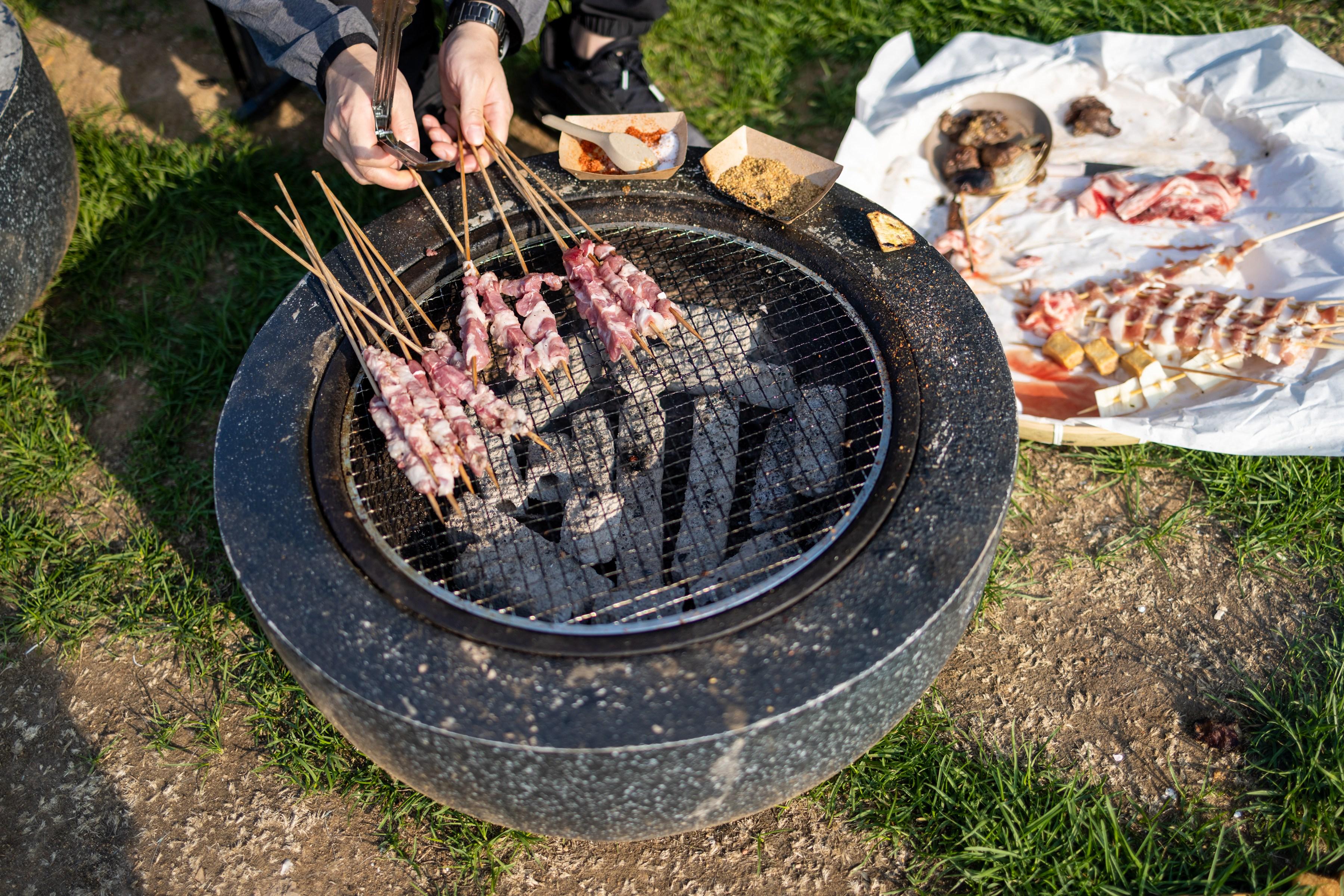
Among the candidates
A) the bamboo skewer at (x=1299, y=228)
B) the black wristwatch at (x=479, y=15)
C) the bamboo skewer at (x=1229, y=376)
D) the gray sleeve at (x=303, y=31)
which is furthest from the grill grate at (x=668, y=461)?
the bamboo skewer at (x=1299, y=228)

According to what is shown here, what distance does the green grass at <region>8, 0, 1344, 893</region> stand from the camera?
3.06 metres

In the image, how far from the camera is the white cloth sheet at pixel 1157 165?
3797 mm

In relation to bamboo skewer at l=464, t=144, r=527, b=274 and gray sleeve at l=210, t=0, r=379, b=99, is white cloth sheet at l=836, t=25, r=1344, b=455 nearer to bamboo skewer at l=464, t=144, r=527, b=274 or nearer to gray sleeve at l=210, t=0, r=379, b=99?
bamboo skewer at l=464, t=144, r=527, b=274

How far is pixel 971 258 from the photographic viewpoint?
4414mm

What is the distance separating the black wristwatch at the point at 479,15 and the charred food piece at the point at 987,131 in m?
2.47

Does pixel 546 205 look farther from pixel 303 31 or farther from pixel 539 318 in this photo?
pixel 303 31

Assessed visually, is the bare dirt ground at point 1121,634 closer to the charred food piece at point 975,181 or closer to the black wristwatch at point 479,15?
the charred food piece at point 975,181

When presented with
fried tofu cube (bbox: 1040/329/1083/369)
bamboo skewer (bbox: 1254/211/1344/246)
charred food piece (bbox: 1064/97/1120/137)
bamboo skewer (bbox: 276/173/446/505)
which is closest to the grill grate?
bamboo skewer (bbox: 276/173/446/505)

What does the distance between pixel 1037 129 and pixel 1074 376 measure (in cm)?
151

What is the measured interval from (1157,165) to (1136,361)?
4.72ft

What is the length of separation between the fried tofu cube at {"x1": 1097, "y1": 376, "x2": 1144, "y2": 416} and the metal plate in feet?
4.24

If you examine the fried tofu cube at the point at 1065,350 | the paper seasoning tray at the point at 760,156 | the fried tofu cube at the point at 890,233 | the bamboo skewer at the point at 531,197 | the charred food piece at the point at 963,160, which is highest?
the bamboo skewer at the point at 531,197

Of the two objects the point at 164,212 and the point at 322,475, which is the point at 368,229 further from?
the point at 164,212

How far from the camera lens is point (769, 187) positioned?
344cm
